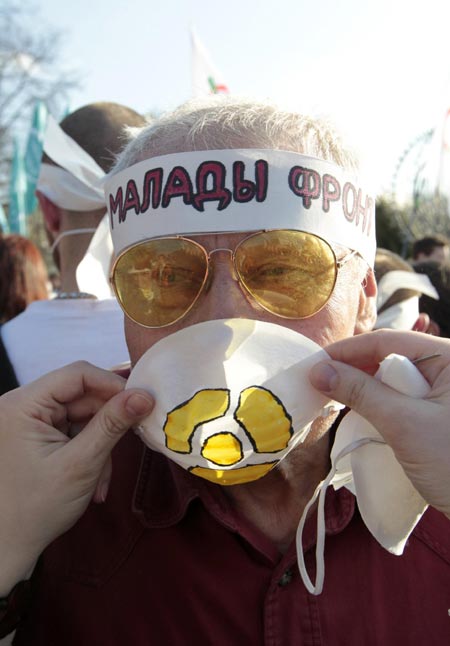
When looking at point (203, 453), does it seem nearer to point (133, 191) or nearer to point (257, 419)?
point (257, 419)

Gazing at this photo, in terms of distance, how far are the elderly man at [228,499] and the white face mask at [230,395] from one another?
28 millimetres

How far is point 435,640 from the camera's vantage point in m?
1.43

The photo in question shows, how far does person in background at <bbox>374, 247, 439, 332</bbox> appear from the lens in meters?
A: 3.10

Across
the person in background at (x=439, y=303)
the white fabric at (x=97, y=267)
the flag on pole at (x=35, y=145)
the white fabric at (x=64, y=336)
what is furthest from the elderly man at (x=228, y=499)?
the flag on pole at (x=35, y=145)

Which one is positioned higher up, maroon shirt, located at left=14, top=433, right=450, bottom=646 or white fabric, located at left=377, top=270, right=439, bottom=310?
white fabric, located at left=377, top=270, right=439, bottom=310

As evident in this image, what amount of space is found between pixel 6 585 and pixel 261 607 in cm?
59

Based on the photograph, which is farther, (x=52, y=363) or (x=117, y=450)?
(x=52, y=363)

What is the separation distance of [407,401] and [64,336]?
1718mm

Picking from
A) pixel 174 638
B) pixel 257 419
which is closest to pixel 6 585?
pixel 174 638

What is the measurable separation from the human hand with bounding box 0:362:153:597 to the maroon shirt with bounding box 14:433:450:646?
0.74ft

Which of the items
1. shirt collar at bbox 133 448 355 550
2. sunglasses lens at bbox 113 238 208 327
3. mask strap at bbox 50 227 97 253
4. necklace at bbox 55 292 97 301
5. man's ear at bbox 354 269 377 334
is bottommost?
shirt collar at bbox 133 448 355 550

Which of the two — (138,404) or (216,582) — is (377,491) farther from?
(138,404)

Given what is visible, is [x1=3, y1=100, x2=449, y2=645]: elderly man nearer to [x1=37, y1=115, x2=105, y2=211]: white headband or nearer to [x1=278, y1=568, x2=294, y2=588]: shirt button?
[x1=278, y1=568, x2=294, y2=588]: shirt button

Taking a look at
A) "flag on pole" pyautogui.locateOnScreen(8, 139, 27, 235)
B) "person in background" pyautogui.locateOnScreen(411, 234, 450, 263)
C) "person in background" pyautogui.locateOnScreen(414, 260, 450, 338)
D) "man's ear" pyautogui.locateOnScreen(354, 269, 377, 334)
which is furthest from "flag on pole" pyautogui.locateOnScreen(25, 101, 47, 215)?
"man's ear" pyautogui.locateOnScreen(354, 269, 377, 334)
